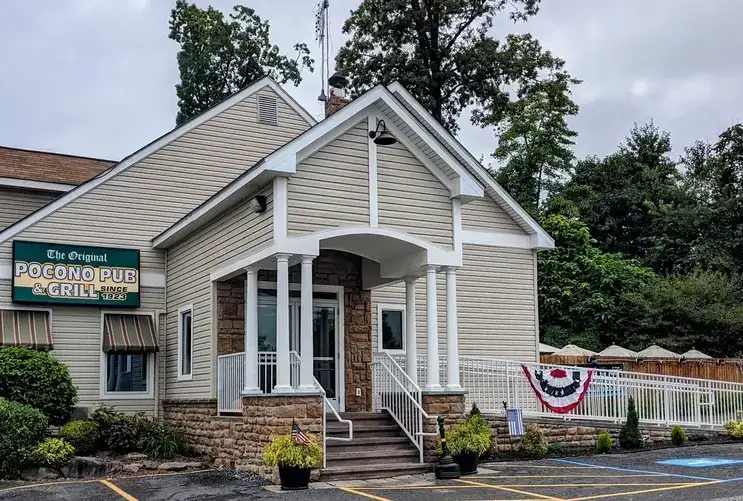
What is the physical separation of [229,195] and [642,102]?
4274cm

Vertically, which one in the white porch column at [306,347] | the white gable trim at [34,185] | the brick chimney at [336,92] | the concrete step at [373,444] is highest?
the brick chimney at [336,92]

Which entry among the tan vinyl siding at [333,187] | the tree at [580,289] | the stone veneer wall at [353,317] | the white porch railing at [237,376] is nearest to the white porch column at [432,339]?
the tan vinyl siding at [333,187]

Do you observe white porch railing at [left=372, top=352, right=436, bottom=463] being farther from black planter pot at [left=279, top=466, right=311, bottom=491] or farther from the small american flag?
black planter pot at [left=279, top=466, right=311, bottom=491]

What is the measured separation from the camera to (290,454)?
1092 cm

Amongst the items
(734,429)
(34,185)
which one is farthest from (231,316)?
(734,429)

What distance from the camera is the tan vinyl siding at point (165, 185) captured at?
16531 mm

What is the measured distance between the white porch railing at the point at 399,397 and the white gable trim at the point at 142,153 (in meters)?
6.61

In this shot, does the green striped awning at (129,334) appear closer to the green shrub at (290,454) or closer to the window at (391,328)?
the window at (391,328)

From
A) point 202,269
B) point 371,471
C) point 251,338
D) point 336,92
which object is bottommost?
point 371,471

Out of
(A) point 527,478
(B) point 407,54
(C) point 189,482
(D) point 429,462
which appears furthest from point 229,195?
(B) point 407,54

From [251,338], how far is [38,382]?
4.15m

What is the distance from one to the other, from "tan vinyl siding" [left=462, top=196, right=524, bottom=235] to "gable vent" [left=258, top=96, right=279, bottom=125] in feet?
15.8

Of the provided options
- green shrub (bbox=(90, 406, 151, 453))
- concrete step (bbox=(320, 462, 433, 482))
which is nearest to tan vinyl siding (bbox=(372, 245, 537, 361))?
concrete step (bbox=(320, 462, 433, 482))

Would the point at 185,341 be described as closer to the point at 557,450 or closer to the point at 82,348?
the point at 82,348
